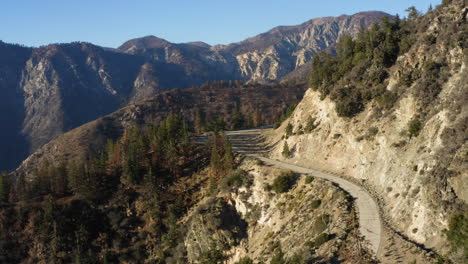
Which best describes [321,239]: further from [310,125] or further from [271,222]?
[310,125]

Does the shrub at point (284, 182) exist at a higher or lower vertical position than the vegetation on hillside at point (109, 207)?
higher

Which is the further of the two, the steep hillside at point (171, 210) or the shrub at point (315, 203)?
the shrub at point (315, 203)

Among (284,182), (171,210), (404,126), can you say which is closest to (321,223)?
(284,182)

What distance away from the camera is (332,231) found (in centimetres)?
3666

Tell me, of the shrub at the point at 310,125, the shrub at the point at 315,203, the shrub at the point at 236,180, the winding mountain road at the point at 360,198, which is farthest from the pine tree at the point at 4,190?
the shrub at the point at 315,203

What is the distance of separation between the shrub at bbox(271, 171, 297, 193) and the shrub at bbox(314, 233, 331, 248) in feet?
61.9

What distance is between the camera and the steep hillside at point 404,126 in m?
32.5

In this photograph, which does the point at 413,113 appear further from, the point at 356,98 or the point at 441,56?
the point at 356,98

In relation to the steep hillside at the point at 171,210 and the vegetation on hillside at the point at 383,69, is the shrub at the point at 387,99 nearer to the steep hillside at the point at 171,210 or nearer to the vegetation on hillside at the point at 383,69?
the vegetation on hillside at the point at 383,69

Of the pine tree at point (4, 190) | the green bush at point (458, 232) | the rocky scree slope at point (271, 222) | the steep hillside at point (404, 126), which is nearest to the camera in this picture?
the green bush at point (458, 232)

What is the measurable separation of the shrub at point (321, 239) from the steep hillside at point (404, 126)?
6758mm

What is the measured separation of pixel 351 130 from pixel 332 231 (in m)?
25.8

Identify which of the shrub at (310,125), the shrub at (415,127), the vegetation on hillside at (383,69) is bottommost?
the shrub at (310,125)

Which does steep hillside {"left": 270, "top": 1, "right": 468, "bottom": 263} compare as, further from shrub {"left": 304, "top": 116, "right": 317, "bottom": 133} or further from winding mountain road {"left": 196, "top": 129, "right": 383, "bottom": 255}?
winding mountain road {"left": 196, "top": 129, "right": 383, "bottom": 255}
